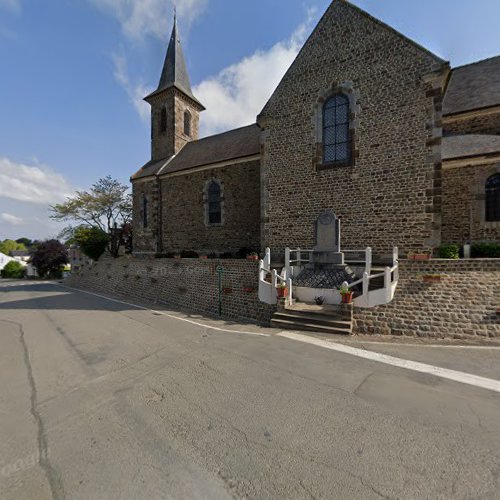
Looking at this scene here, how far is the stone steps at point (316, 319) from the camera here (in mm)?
7117

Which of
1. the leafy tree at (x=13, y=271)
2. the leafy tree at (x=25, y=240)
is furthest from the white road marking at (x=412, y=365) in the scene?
the leafy tree at (x=25, y=240)

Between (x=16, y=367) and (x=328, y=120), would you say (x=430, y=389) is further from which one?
(x=328, y=120)

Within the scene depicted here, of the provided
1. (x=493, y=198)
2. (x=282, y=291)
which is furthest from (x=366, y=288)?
(x=493, y=198)

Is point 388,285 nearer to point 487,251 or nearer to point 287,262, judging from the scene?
point 287,262

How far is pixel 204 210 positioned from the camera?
17703mm

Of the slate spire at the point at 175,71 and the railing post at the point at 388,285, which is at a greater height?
the slate spire at the point at 175,71

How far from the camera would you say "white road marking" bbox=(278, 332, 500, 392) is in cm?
419

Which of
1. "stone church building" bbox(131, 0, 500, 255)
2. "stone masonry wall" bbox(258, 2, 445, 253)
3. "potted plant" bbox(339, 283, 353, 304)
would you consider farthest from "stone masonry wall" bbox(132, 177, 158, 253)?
"potted plant" bbox(339, 283, 353, 304)

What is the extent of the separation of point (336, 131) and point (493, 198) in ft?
25.2

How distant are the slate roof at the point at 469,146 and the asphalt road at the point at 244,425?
10.0 meters

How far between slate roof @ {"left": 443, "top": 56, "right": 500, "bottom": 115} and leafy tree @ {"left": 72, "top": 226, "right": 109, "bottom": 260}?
2911 cm

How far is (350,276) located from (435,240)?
3.78m

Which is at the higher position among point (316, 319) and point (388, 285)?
point (388, 285)

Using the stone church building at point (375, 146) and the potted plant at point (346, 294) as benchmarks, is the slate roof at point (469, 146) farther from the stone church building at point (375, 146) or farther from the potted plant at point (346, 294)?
the potted plant at point (346, 294)
